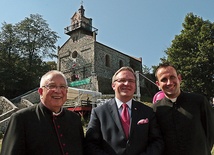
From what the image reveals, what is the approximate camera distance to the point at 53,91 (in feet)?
9.28

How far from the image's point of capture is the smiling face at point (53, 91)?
2834 mm

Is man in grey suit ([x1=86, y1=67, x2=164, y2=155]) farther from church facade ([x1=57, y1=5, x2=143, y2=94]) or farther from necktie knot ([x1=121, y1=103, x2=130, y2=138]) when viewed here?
church facade ([x1=57, y1=5, x2=143, y2=94])

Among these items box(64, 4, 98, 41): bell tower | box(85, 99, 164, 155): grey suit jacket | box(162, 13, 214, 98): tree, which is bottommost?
box(85, 99, 164, 155): grey suit jacket

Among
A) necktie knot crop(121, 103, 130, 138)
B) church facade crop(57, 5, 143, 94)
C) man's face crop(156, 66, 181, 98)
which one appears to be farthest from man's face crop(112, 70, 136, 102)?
church facade crop(57, 5, 143, 94)

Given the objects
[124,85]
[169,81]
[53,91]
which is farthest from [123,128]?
[53,91]

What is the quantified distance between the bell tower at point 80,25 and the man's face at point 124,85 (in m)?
31.6

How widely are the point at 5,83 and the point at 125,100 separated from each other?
1076 inches

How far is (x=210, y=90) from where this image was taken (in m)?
22.5

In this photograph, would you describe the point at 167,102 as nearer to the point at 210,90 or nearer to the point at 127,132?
the point at 127,132

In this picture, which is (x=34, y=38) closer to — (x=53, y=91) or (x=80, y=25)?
(x=80, y=25)

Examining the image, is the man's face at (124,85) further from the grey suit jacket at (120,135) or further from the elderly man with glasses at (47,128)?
the elderly man with glasses at (47,128)

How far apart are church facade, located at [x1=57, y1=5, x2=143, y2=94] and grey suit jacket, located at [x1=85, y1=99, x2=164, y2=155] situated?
2525cm

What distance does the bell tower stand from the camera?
34375mm

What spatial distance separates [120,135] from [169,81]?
42.7 inches
